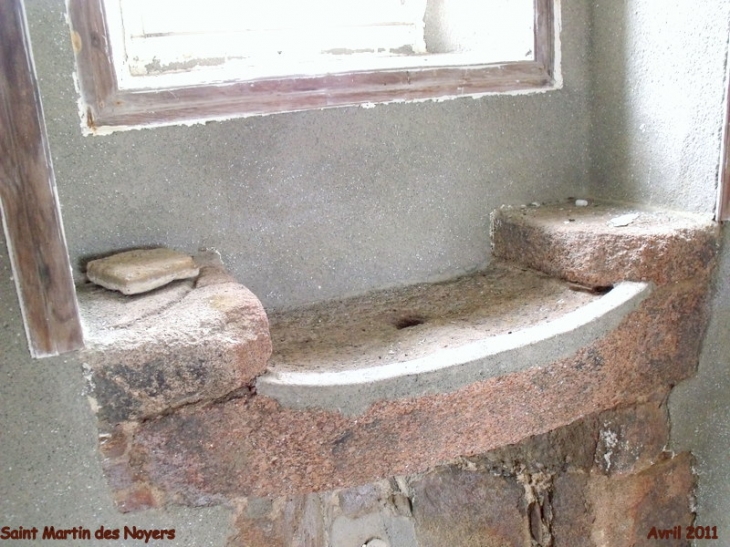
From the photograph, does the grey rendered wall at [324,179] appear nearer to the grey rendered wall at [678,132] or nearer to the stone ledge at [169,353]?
the grey rendered wall at [678,132]

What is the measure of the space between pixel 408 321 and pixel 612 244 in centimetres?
50

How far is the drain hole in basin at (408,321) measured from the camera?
1.55m

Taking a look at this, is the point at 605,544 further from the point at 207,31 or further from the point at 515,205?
the point at 207,31

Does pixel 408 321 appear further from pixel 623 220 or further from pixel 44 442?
pixel 44 442

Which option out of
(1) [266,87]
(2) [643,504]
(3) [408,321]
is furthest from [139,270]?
(2) [643,504]

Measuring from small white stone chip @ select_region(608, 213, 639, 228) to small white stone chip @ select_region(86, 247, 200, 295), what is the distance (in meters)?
0.97

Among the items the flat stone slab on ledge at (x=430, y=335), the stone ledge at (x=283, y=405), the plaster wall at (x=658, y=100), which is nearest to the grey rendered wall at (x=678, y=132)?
the plaster wall at (x=658, y=100)

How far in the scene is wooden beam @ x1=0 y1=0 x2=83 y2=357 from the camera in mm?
928

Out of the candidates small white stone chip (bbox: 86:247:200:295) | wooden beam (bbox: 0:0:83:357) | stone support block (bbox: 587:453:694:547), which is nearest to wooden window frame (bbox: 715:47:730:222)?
stone support block (bbox: 587:453:694:547)

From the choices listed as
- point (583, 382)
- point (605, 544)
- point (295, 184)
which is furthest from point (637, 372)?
point (295, 184)

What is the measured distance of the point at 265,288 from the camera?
1597 millimetres

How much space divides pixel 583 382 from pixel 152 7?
1.37 meters

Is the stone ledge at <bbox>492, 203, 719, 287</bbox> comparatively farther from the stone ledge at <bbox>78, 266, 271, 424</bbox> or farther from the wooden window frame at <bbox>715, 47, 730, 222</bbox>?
the stone ledge at <bbox>78, 266, 271, 424</bbox>

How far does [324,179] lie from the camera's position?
1596mm
